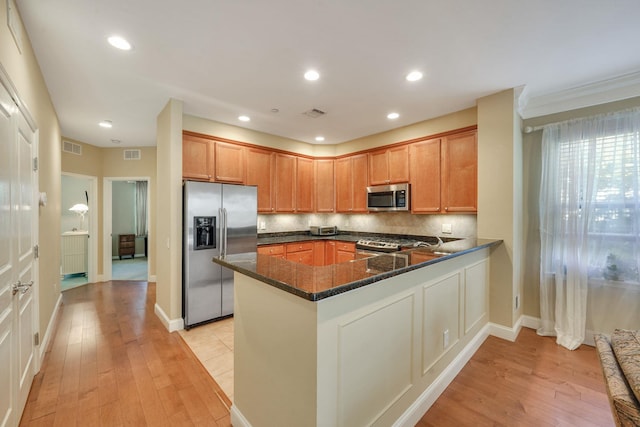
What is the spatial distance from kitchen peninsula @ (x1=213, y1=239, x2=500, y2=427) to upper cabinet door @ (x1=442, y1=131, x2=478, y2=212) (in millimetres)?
1680

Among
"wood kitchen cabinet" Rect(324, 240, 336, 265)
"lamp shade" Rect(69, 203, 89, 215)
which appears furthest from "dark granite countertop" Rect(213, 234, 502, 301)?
"lamp shade" Rect(69, 203, 89, 215)

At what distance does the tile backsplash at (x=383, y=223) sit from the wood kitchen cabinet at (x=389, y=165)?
2.01ft

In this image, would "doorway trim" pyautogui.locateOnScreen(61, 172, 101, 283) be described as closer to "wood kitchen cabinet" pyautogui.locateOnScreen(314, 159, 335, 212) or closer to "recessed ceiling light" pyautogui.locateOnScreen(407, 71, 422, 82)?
"wood kitchen cabinet" pyautogui.locateOnScreen(314, 159, 335, 212)

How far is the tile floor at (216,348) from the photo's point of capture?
2.29 m

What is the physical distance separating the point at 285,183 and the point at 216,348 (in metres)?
2.78

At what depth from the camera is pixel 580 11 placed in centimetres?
177

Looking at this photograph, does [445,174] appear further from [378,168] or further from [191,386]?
[191,386]

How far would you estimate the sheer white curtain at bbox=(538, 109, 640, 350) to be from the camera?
8.61ft

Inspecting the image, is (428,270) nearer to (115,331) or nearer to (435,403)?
(435,403)

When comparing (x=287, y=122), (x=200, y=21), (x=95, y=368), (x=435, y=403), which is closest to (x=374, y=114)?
(x=287, y=122)

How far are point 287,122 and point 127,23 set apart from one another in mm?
2238

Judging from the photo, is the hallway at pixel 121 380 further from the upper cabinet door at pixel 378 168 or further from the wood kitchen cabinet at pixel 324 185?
the upper cabinet door at pixel 378 168

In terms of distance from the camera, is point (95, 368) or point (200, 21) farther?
point (95, 368)

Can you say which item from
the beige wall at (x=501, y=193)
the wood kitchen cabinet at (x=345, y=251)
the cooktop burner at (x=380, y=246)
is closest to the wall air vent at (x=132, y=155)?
the wood kitchen cabinet at (x=345, y=251)
